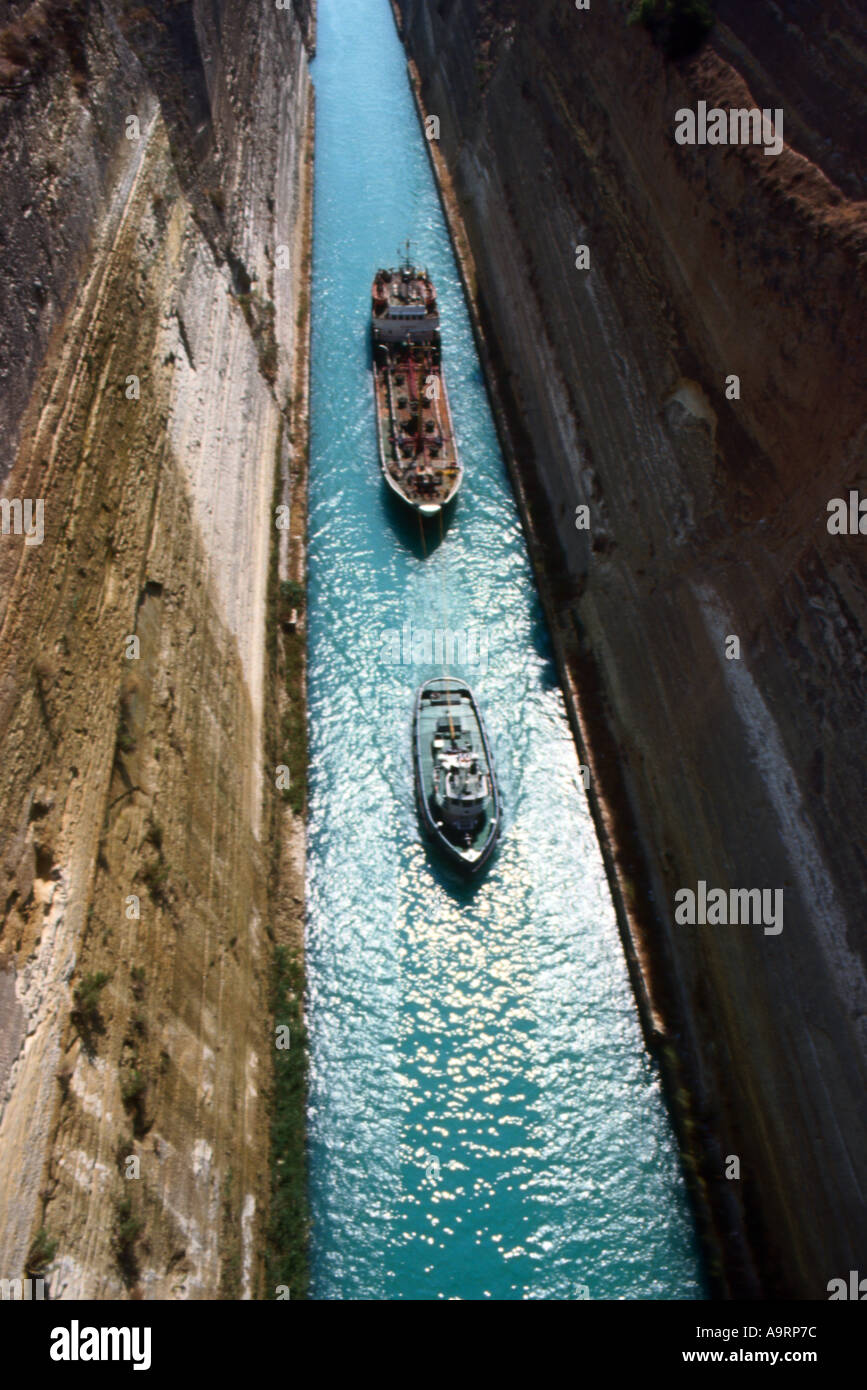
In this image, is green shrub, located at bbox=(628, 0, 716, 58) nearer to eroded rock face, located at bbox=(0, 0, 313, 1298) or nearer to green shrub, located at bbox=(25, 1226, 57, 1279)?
eroded rock face, located at bbox=(0, 0, 313, 1298)

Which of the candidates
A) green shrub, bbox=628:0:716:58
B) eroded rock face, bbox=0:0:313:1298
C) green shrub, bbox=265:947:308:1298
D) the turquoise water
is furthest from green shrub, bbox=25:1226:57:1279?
green shrub, bbox=628:0:716:58

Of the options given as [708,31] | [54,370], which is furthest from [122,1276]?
[708,31]

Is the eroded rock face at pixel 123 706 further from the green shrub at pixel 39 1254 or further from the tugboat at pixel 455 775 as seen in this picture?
the tugboat at pixel 455 775

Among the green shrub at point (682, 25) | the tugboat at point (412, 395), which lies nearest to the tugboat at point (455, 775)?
the tugboat at point (412, 395)

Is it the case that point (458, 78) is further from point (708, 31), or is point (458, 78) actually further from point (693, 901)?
point (693, 901)

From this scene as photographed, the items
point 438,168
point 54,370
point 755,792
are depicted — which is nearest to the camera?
point 54,370
